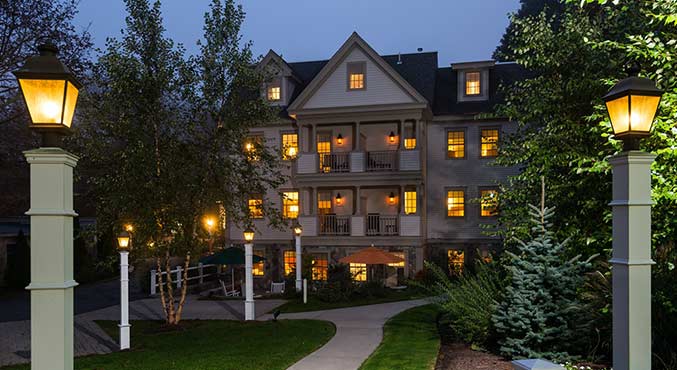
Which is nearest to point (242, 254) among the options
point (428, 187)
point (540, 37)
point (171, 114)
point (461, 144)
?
point (171, 114)

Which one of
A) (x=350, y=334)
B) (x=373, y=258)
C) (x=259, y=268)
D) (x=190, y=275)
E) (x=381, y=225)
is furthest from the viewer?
(x=259, y=268)

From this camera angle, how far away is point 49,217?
3.72 meters

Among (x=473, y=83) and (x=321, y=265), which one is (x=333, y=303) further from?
(x=473, y=83)

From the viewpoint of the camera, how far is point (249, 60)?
42.2ft

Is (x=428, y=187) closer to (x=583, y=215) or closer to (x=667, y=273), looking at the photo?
(x=583, y=215)

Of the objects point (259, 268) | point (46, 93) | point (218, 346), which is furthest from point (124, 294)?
point (259, 268)

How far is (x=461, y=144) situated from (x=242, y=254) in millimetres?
11371

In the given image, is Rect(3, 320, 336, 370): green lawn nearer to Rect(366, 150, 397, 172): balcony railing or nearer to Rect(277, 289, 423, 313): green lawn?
Rect(277, 289, 423, 313): green lawn

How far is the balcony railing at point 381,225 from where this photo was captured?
21.9m

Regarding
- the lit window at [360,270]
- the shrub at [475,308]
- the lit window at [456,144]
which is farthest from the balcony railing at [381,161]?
the shrub at [475,308]

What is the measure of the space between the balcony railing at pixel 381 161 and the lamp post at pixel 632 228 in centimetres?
1778

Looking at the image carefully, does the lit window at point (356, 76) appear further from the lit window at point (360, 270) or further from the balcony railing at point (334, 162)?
the lit window at point (360, 270)

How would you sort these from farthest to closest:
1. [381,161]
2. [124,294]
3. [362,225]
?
[381,161]
[362,225]
[124,294]

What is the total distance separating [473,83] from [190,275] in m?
16.4
